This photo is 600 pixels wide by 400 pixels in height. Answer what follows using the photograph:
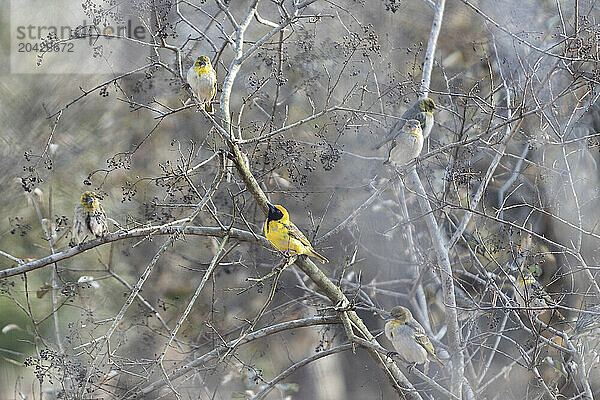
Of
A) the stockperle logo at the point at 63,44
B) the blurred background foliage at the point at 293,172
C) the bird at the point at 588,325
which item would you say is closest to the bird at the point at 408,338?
the bird at the point at 588,325

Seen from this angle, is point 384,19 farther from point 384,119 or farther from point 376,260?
point 376,260

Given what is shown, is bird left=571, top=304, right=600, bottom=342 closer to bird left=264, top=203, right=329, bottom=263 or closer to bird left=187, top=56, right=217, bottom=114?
bird left=264, top=203, right=329, bottom=263

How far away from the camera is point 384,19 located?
13.8 ft

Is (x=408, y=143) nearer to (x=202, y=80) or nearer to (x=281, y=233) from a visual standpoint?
(x=281, y=233)

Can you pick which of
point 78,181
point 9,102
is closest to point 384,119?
point 78,181

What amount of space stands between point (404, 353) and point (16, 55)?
3333 millimetres

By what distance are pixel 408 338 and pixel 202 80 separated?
1.37 meters

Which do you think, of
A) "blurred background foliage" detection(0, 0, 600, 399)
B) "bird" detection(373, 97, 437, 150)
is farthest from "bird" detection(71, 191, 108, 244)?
"bird" detection(373, 97, 437, 150)

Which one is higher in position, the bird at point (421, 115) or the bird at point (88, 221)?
the bird at point (421, 115)

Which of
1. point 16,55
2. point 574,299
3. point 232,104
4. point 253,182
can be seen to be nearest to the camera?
point 253,182

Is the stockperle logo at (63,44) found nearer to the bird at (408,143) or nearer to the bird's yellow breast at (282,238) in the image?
the bird at (408,143)

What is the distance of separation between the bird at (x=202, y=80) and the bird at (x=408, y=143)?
85cm

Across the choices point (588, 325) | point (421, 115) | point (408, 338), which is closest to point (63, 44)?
point (421, 115)

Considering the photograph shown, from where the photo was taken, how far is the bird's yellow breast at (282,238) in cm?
257
